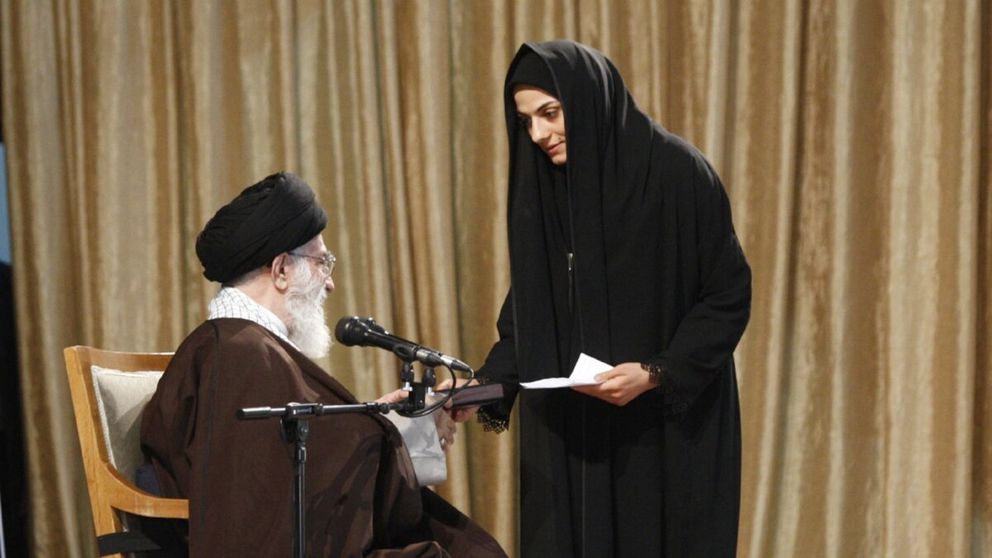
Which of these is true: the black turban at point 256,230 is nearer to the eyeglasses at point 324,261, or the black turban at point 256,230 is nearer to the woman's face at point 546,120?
the eyeglasses at point 324,261

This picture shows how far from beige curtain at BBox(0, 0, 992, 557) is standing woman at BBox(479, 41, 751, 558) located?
1336 millimetres

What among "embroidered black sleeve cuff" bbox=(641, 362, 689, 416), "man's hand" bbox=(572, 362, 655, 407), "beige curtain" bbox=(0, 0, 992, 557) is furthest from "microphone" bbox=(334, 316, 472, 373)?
"beige curtain" bbox=(0, 0, 992, 557)

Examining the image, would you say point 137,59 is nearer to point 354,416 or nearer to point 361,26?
point 361,26

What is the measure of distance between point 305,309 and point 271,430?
1.25ft

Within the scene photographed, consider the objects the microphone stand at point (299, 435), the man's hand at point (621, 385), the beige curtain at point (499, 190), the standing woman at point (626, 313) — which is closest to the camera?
the microphone stand at point (299, 435)

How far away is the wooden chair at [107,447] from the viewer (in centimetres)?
230

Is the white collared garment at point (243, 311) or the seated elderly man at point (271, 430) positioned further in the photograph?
the white collared garment at point (243, 311)

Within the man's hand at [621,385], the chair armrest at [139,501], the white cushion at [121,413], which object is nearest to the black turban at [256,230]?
the white cushion at [121,413]

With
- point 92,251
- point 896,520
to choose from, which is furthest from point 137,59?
point 896,520

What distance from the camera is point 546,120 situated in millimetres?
2582

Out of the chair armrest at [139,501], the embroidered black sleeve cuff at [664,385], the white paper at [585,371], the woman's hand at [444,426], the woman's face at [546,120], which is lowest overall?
the chair armrest at [139,501]

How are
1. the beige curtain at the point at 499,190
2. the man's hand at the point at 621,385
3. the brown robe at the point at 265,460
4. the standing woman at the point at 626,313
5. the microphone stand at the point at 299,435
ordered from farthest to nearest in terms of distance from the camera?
1. the beige curtain at the point at 499,190
2. the standing woman at the point at 626,313
3. the man's hand at the point at 621,385
4. the brown robe at the point at 265,460
5. the microphone stand at the point at 299,435

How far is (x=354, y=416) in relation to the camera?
2268 millimetres

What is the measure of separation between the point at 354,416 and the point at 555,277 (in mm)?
649
